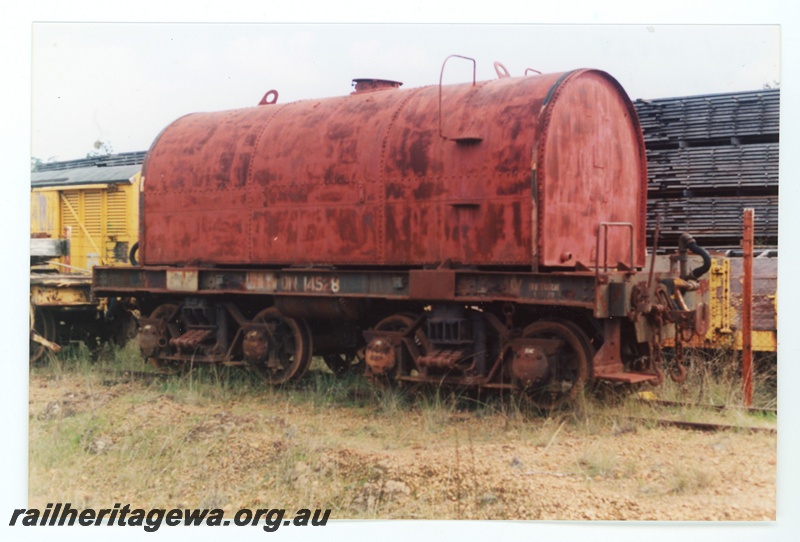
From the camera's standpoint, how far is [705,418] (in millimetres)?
9938

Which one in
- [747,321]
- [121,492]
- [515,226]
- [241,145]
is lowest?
[121,492]

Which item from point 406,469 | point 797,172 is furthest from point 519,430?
point 797,172

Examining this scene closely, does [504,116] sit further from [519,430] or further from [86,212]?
[86,212]

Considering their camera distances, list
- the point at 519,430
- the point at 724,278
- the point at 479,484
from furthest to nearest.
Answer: the point at 724,278 → the point at 519,430 → the point at 479,484

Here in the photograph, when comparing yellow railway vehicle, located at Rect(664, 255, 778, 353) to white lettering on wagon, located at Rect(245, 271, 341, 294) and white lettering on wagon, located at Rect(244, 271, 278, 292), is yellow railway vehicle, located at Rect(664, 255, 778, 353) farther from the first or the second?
white lettering on wagon, located at Rect(244, 271, 278, 292)

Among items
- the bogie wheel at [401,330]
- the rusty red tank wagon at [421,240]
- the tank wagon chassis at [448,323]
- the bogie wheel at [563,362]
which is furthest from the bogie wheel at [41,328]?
the bogie wheel at [563,362]

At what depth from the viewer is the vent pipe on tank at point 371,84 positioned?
12.1 m

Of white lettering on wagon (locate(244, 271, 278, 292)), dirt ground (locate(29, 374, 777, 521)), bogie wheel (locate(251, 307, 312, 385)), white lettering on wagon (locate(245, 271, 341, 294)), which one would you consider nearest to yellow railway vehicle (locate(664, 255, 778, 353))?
dirt ground (locate(29, 374, 777, 521))

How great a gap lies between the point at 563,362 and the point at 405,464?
2.35 meters

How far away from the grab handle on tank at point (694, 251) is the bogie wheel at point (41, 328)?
356 inches

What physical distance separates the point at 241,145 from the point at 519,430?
529 cm

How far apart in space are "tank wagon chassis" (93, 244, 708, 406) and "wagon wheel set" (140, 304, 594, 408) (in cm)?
1

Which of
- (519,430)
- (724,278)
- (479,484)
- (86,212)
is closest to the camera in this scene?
(479,484)

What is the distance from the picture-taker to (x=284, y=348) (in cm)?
1221
